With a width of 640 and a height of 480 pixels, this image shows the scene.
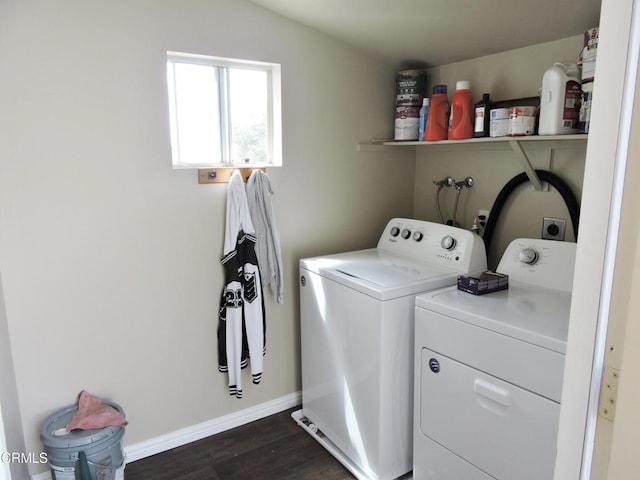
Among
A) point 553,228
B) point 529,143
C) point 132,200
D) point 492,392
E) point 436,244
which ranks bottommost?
point 492,392

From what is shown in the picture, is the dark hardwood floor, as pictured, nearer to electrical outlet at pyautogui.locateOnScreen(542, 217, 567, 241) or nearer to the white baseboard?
the white baseboard

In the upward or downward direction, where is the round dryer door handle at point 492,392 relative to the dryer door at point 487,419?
upward

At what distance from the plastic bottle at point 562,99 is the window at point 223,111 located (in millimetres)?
1216

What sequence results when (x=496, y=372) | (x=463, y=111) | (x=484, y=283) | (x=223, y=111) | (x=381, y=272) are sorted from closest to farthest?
1. (x=496, y=372)
2. (x=484, y=283)
3. (x=381, y=272)
4. (x=463, y=111)
5. (x=223, y=111)

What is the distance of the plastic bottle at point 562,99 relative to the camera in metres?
1.69

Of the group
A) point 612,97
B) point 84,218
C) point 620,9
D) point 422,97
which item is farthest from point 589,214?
point 422,97

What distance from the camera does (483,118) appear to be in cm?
201

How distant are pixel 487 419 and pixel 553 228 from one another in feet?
3.18

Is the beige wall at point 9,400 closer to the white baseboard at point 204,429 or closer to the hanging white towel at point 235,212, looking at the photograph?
the white baseboard at point 204,429

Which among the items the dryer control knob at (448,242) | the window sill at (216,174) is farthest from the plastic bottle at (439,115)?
the window sill at (216,174)

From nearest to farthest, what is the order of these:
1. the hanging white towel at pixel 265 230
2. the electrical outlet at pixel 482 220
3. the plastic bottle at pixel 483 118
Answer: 1. the plastic bottle at pixel 483 118
2. the hanging white towel at pixel 265 230
3. the electrical outlet at pixel 482 220

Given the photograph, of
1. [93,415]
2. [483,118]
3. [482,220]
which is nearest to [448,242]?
[482,220]

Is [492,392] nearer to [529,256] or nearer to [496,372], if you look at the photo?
[496,372]

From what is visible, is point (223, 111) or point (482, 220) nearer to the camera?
point (223, 111)
